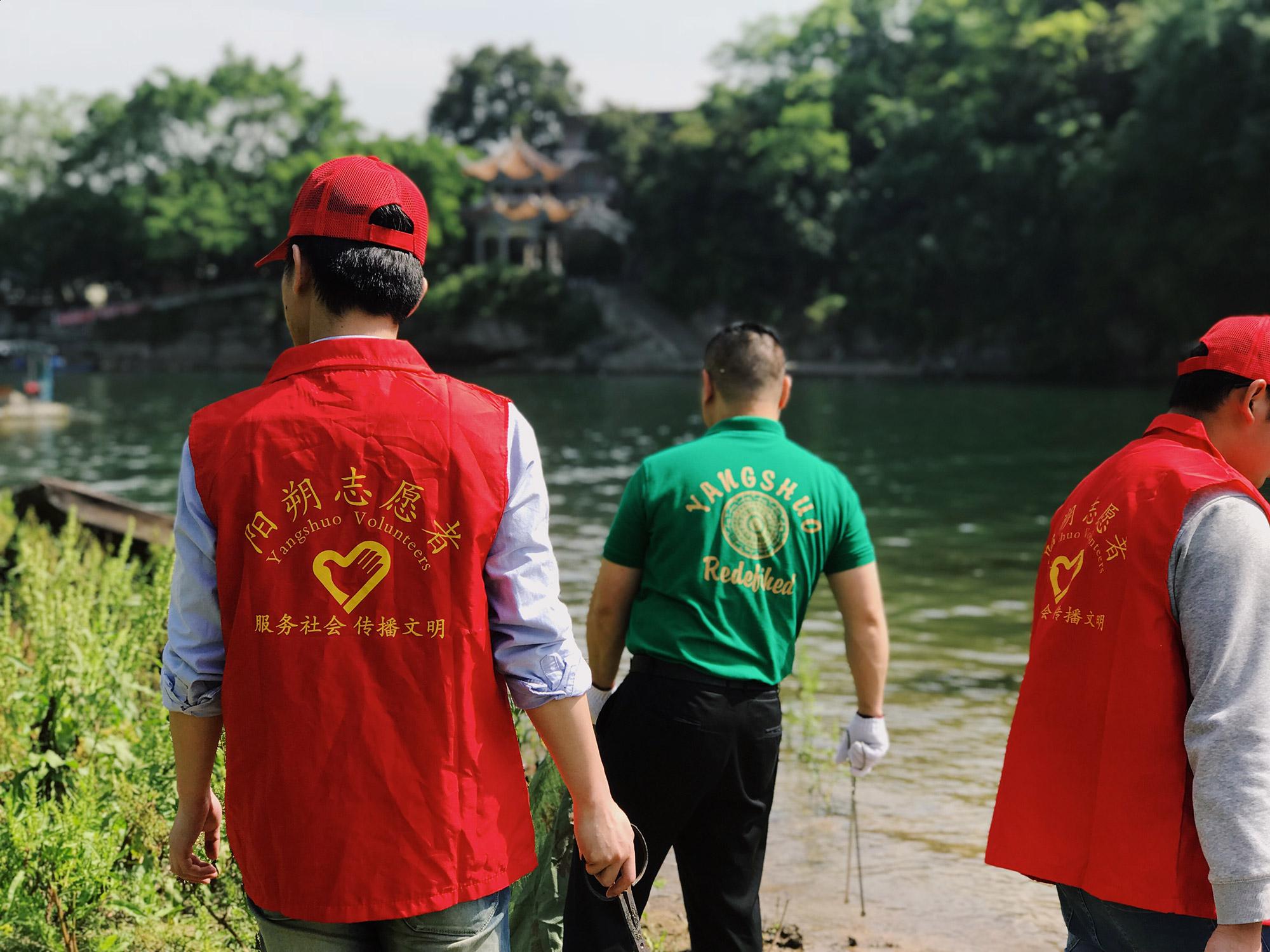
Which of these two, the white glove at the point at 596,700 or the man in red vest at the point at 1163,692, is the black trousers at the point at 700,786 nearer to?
the white glove at the point at 596,700

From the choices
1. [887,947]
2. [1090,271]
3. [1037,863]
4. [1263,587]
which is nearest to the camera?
[1263,587]

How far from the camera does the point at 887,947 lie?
4129 mm

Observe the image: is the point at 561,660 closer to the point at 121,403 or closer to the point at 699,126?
the point at 121,403

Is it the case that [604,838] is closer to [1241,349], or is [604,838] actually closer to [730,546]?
[730,546]

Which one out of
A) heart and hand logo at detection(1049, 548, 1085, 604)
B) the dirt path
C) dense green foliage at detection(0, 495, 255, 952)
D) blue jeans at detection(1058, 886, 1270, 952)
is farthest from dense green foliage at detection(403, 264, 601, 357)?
blue jeans at detection(1058, 886, 1270, 952)

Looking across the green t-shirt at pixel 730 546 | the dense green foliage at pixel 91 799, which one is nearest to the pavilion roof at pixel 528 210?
the dense green foliage at pixel 91 799

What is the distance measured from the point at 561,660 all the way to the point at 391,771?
0.29 m

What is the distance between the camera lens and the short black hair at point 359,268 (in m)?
1.94

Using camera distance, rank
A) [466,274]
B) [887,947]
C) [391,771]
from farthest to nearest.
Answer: [466,274] → [887,947] → [391,771]

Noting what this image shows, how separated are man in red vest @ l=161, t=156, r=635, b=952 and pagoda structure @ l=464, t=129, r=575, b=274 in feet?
194

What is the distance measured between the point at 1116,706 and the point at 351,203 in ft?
4.86

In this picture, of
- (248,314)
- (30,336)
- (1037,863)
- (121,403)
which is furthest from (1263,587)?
(30,336)

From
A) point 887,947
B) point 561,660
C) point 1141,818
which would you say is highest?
point 561,660

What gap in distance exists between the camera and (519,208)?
6000cm
